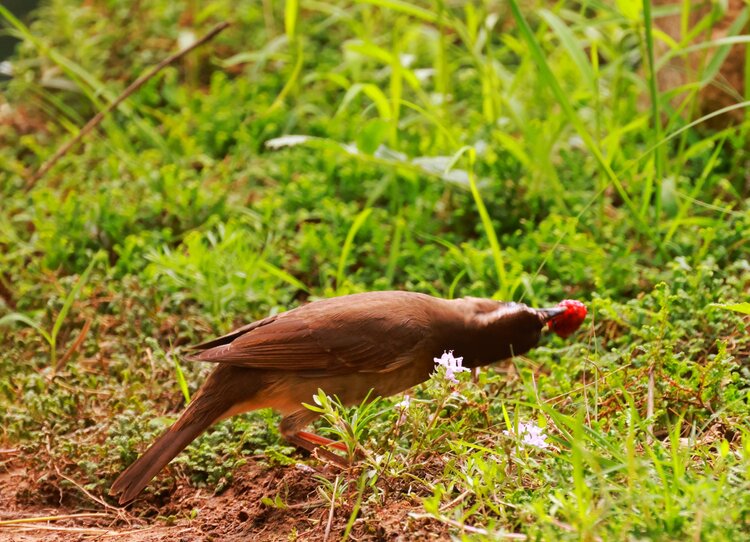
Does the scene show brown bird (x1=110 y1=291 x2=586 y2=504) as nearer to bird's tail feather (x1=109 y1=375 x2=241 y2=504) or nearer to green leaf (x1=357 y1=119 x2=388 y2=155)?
bird's tail feather (x1=109 y1=375 x2=241 y2=504)

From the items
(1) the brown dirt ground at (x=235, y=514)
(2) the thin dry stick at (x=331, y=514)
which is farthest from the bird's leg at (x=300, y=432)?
(2) the thin dry stick at (x=331, y=514)

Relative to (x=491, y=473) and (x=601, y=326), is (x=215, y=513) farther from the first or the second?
(x=601, y=326)

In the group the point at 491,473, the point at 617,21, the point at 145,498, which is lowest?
the point at 145,498

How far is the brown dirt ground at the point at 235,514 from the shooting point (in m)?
3.50

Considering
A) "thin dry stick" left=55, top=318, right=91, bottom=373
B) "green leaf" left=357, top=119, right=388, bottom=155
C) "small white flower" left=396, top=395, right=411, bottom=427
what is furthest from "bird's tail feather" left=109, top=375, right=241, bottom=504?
"green leaf" left=357, top=119, right=388, bottom=155

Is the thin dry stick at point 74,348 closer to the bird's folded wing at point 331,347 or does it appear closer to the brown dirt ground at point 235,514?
the brown dirt ground at point 235,514

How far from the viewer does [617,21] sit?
18.6ft

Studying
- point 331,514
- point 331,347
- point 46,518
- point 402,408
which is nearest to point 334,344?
point 331,347

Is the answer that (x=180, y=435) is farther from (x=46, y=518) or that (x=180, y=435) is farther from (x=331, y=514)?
(x=331, y=514)

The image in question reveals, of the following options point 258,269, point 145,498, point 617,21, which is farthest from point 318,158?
point 145,498

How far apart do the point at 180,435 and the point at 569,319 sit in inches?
66.4

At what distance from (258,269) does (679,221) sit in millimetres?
2106

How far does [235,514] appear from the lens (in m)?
3.85

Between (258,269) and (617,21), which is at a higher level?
(617,21)
